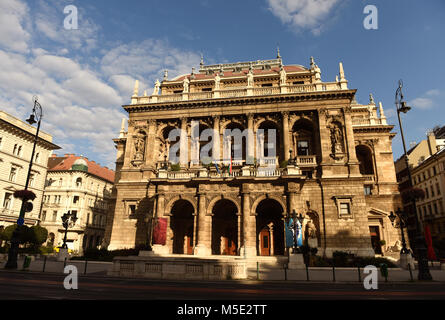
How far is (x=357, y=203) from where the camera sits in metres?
28.9

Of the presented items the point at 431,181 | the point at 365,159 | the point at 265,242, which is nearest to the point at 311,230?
the point at 265,242

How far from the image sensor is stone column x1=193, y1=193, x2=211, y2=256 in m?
27.0

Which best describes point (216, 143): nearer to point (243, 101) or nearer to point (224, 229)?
point (243, 101)

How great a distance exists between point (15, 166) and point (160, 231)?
28.6 m

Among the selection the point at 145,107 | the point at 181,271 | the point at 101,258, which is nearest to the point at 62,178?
the point at 145,107

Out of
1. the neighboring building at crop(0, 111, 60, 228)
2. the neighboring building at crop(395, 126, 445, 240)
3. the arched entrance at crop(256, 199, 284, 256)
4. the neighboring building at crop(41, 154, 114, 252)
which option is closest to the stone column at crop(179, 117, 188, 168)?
the arched entrance at crop(256, 199, 284, 256)

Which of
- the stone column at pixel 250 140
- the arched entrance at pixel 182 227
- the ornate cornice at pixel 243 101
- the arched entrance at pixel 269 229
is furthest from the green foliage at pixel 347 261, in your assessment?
the ornate cornice at pixel 243 101

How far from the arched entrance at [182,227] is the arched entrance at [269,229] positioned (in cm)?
784

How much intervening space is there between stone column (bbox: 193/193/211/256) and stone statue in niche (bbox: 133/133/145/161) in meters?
10.7

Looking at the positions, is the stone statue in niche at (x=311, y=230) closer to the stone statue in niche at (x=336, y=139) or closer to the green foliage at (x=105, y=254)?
the stone statue in niche at (x=336, y=139)

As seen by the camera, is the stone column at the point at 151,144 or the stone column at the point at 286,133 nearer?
the stone column at the point at 286,133

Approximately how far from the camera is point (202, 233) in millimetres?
27922

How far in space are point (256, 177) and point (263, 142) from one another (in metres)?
8.62

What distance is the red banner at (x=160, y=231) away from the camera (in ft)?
89.7
